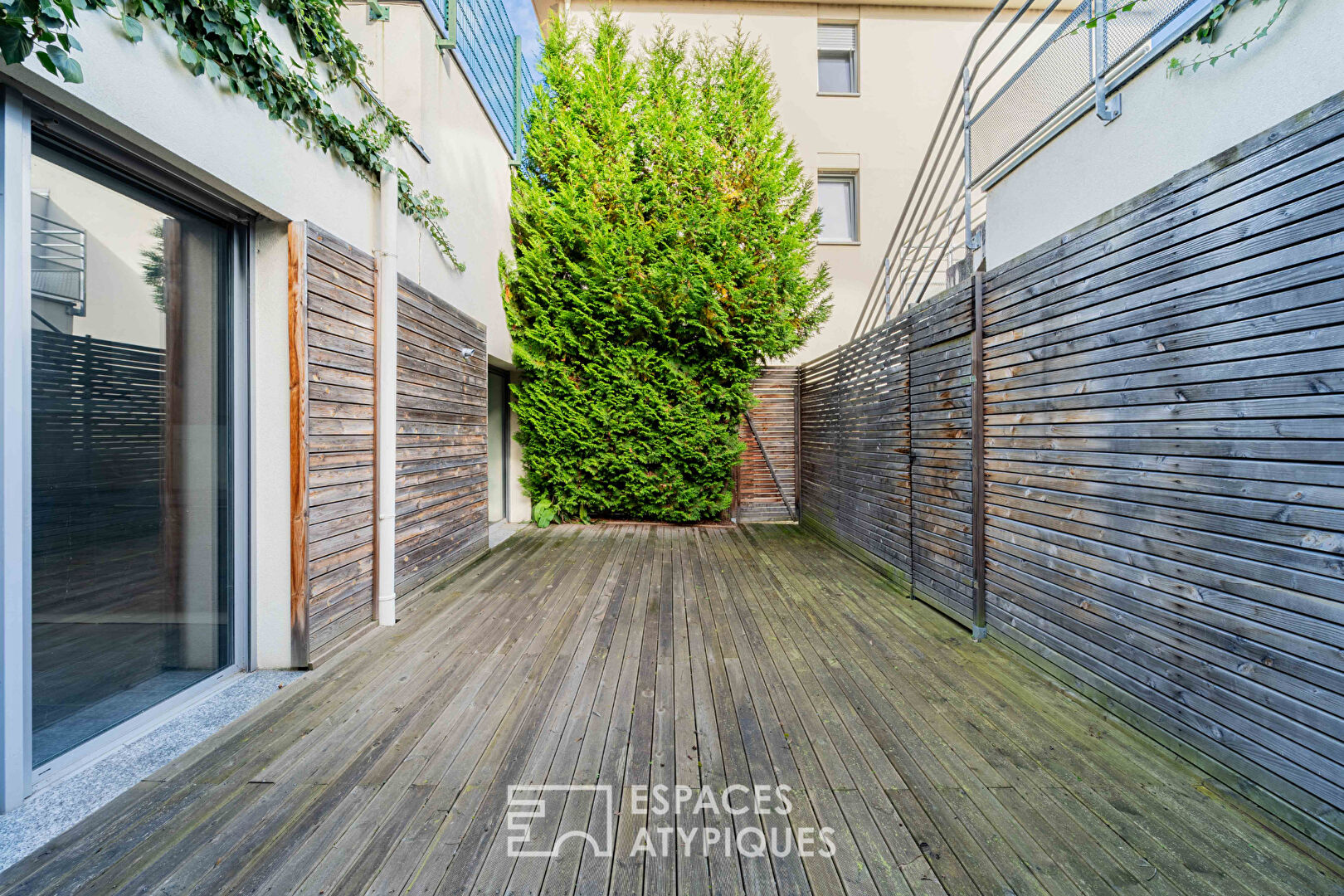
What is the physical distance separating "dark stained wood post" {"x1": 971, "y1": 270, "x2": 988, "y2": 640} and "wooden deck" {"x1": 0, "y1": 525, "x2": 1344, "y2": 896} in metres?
0.21

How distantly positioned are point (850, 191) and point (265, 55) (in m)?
7.75

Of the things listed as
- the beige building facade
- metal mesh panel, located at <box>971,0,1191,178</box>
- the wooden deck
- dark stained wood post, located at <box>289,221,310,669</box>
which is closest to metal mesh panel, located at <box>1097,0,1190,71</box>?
metal mesh panel, located at <box>971,0,1191,178</box>

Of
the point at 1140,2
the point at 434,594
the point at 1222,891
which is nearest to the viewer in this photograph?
the point at 1222,891

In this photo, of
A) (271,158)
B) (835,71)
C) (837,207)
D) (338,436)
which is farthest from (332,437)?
(835,71)

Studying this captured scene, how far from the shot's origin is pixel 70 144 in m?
1.77

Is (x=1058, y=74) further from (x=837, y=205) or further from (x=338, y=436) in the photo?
(x=837, y=205)

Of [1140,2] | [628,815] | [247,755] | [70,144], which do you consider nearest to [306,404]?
[70,144]

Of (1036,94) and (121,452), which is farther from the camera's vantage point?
(1036,94)

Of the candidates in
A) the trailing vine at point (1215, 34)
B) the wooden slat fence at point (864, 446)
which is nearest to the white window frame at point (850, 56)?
the wooden slat fence at point (864, 446)

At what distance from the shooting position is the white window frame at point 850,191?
26.3 feet

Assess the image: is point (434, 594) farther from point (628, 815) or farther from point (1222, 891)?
point (1222, 891)

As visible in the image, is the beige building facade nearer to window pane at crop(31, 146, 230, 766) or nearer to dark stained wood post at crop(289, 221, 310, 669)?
dark stained wood post at crop(289, 221, 310, 669)

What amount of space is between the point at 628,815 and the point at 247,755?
1433mm

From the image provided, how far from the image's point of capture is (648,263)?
6324 millimetres
